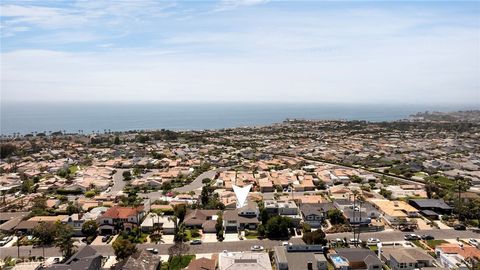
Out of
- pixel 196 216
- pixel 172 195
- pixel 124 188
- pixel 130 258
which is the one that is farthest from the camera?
pixel 124 188

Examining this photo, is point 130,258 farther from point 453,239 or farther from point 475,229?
point 475,229

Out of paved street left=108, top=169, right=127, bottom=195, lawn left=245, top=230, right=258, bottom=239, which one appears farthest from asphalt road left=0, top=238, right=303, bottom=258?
paved street left=108, top=169, right=127, bottom=195

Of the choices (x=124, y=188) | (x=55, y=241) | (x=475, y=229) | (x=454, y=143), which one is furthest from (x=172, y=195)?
(x=454, y=143)

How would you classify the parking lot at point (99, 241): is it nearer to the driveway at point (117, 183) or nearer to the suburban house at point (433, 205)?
the driveway at point (117, 183)

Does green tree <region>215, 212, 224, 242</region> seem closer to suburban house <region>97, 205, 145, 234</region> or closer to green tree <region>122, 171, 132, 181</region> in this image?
suburban house <region>97, 205, 145, 234</region>

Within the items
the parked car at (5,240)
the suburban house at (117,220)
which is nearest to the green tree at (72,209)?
the suburban house at (117,220)
